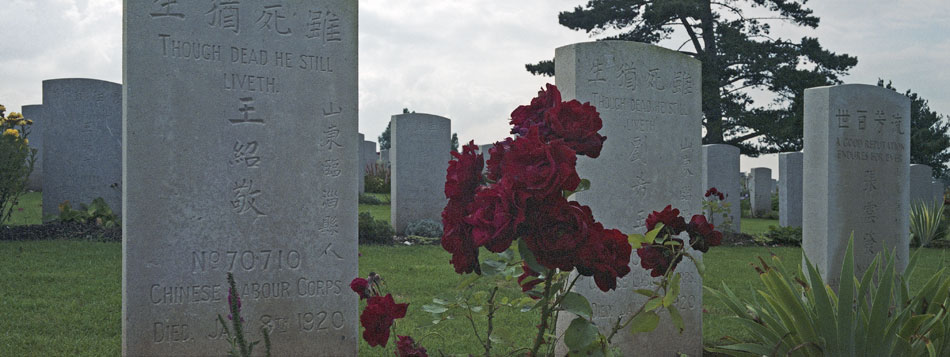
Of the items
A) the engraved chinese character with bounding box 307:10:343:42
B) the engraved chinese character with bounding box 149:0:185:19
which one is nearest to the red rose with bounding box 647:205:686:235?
the engraved chinese character with bounding box 307:10:343:42

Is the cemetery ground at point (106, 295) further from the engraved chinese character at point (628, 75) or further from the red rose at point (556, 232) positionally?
the engraved chinese character at point (628, 75)

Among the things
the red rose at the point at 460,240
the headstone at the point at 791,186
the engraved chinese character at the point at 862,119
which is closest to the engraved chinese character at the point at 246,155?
the red rose at the point at 460,240

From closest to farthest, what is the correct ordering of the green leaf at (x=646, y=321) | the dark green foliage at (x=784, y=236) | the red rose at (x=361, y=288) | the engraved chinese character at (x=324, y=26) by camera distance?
the green leaf at (x=646, y=321) < the red rose at (x=361, y=288) < the engraved chinese character at (x=324, y=26) < the dark green foliage at (x=784, y=236)

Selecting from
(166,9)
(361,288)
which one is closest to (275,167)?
(166,9)

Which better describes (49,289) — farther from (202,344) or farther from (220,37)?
(220,37)

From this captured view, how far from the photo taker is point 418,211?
1068cm

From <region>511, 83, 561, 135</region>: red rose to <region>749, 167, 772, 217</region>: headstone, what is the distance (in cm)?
2018

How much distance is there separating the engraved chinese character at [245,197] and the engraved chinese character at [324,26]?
85cm

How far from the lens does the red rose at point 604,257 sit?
109cm

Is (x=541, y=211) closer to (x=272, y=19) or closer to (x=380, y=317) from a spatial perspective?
(x=380, y=317)

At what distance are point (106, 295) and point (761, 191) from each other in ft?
61.0

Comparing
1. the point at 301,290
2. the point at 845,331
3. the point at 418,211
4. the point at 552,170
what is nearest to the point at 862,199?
the point at 845,331

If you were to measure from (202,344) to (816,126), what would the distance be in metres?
4.86

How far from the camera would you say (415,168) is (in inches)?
420
